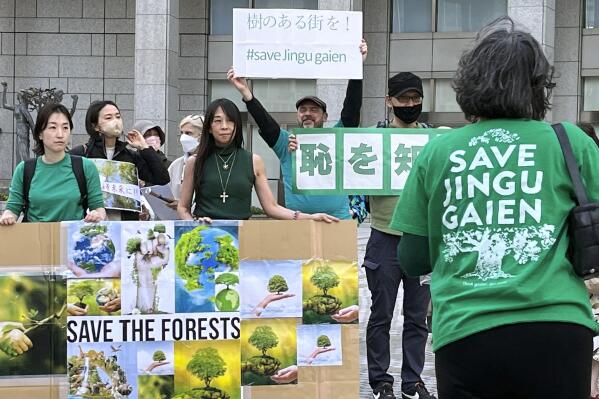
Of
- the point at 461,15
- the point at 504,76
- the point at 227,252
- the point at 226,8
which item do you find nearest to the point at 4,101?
the point at 226,8

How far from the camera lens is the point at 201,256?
20.3ft

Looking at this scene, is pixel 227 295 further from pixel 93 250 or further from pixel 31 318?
pixel 31 318

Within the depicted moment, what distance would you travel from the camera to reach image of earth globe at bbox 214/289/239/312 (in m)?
6.19

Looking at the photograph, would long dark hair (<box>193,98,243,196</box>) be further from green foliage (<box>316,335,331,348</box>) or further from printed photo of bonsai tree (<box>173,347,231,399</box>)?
green foliage (<box>316,335,331,348</box>)

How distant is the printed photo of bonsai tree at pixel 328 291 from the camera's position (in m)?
6.34

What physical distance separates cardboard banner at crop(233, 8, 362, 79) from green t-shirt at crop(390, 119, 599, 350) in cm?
388

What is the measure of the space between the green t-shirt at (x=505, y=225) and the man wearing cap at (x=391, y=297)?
155 inches

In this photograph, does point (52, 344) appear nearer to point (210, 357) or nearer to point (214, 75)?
point (210, 357)

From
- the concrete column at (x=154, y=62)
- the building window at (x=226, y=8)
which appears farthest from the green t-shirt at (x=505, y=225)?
the building window at (x=226, y=8)

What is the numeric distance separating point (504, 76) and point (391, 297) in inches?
166

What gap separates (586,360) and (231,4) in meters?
28.5

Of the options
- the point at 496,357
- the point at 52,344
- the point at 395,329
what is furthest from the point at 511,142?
the point at 395,329

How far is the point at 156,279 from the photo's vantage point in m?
6.15

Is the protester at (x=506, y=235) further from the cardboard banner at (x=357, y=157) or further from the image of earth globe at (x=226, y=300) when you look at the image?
the cardboard banner at (x=357, y=157)
